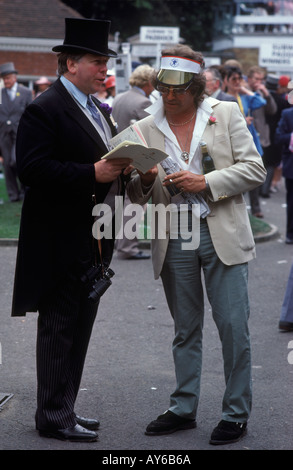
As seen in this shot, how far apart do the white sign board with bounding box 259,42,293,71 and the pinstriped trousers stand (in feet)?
61.2

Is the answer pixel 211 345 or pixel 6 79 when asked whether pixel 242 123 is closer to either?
pixel 211 345

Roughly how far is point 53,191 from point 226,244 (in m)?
0.96

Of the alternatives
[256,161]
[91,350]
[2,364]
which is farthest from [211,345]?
[256,161]

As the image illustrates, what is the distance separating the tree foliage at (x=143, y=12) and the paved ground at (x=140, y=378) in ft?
115

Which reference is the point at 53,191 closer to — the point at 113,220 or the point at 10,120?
the point at 113,220

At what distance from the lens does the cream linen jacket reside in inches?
190

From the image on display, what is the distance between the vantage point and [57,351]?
4812 mm

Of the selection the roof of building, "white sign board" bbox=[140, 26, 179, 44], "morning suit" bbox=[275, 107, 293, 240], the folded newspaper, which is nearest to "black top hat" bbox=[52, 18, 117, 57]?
the folded newspaper

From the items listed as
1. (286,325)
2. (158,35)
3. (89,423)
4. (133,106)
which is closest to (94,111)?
(89,423)

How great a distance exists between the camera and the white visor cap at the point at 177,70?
4.80m

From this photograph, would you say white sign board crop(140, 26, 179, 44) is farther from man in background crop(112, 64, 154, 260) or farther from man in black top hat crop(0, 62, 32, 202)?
man in background crop(112, 64, 154, 260)

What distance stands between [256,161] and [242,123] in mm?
227
